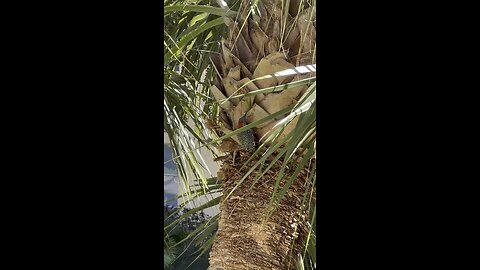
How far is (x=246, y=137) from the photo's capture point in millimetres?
1612

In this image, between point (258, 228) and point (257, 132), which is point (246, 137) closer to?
point (257, 132)

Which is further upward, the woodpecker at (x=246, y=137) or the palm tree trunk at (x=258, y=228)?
the woodpecker at (x=246, y=137)

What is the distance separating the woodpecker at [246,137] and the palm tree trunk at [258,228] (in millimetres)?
44

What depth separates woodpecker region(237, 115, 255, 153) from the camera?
1.60 meters

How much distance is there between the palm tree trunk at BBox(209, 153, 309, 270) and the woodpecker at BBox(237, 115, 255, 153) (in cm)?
4

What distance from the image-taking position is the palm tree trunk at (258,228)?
161 centimetres

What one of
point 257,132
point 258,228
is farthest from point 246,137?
point 258,228

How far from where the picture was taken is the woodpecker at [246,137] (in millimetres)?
1604

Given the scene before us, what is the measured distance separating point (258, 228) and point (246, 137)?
221 millimetres

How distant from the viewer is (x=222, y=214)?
1659 mm
